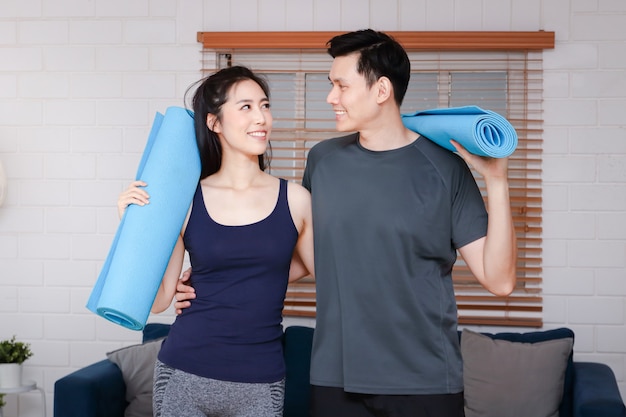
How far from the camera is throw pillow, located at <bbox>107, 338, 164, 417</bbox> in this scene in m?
3.99

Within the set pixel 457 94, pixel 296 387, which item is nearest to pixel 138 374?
pixel 296 387

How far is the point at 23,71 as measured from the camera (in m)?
4.64

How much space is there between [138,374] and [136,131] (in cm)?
127

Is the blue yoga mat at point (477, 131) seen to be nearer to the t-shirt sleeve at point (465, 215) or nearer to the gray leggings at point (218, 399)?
the t-shirt sleeve at point (465, 215)

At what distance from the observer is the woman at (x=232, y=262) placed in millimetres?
2291

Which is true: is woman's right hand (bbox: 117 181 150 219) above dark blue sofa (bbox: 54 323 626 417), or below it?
above

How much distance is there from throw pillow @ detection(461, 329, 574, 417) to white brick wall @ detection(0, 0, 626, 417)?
455 mm

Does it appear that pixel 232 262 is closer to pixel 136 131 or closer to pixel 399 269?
pixel 399 269

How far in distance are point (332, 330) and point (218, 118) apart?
2.24 feet

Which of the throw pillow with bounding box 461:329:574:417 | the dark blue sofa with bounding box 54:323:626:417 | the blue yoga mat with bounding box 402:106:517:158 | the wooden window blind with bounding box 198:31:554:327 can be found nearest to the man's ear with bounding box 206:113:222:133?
the blue yoga mat with bounding box 402:106:517:158

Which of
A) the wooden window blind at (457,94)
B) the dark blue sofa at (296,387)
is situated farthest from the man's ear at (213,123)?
the wooden window blind at (457,94)

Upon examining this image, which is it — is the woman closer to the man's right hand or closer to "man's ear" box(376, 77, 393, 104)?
the man's right hand

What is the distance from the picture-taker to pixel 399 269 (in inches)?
90.2

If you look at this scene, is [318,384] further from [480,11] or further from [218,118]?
[480,11]
